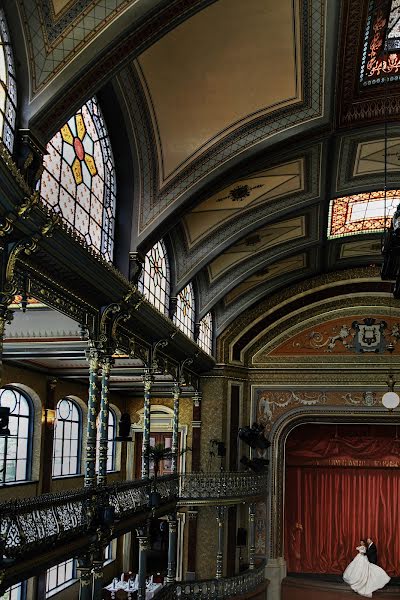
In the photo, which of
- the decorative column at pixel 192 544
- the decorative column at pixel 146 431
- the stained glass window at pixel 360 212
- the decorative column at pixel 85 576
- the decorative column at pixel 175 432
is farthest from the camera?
the decorative column at pixel 192 544

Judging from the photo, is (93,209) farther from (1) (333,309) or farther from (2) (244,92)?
(1) (333,309)

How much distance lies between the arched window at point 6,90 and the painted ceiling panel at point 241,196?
6529 mm

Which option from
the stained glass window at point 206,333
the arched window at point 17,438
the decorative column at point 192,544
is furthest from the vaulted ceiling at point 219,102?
the decorative column at point 192,544

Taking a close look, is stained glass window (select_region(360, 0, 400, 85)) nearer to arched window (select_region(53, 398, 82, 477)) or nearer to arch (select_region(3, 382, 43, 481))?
arch (select_region(3, 382, 43, 481))

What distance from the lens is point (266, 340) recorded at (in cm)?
2227

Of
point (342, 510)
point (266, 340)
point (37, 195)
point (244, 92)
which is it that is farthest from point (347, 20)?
point (342, 510)

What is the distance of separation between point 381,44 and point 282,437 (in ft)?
43.9

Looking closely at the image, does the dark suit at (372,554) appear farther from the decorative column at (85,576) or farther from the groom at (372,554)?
the decorative column at (85,576)

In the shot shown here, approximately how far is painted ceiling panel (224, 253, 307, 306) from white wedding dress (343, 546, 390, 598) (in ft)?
29.7

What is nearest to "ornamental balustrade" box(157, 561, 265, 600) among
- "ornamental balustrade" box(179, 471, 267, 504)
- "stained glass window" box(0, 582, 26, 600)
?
"ornamental balustrade" box(179, 471, 267, 504)

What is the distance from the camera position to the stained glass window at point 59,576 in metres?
16.9

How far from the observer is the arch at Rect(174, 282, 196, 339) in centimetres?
1778

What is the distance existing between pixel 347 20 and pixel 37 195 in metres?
5.72

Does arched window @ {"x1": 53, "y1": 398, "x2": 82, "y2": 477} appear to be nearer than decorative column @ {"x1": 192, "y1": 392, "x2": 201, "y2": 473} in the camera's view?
Yes
